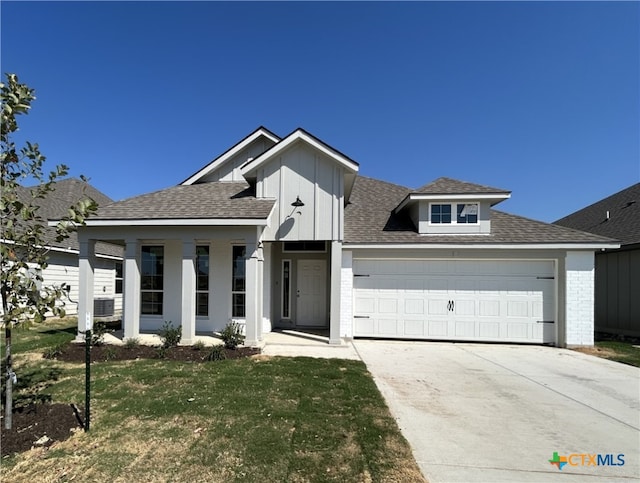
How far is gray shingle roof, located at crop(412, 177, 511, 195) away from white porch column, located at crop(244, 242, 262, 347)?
5.41 meters

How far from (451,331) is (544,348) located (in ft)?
7.95

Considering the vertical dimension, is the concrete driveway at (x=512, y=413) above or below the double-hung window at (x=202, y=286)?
below

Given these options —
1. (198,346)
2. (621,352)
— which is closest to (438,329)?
(621,352)

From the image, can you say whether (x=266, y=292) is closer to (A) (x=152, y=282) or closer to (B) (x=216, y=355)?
(B) (x=216, y=355)

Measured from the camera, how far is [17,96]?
3.51m

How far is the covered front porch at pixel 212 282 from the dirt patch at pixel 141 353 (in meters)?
0.48

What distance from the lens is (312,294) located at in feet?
37.7

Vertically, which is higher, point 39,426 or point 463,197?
point 463,197

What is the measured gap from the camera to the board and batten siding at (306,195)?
9188 millimetres

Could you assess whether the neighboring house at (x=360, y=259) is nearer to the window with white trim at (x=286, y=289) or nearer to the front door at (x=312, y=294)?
the window with white trim at (x=286, y=289)

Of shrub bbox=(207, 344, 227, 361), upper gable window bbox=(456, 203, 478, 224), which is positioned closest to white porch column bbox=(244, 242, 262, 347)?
shrub bbox=(207, 344, 227, 361)

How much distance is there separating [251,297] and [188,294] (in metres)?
1.59

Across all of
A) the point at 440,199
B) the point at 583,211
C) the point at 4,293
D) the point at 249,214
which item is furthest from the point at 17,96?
the point at 583,211

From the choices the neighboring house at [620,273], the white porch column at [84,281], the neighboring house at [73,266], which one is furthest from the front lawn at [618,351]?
the neighboring house at [73,266]
